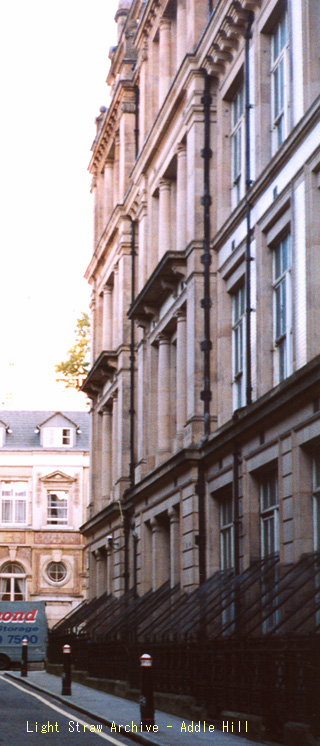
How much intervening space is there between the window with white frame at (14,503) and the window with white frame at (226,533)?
48.1 metres

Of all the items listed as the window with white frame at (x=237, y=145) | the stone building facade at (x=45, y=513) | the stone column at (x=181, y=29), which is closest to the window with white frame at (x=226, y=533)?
the window with white frame at (x=237, y=145)

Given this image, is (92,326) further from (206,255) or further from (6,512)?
(6,512)

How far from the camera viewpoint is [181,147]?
34.2 meters

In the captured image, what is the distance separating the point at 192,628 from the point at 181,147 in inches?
533

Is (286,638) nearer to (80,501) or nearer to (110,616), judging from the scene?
(110,616)

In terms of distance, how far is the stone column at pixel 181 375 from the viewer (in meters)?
32.8

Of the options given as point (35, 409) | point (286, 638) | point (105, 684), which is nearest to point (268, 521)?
point (286, 638)

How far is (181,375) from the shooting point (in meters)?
33.0

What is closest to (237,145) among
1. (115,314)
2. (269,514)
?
(269,514)

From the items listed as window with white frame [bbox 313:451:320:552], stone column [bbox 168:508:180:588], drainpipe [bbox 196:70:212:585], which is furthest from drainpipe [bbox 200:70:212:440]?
window with white frame [bbox 313:451:320:552]

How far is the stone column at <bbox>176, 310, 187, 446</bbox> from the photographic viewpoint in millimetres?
32781

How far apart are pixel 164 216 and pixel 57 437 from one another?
42819 millimetres

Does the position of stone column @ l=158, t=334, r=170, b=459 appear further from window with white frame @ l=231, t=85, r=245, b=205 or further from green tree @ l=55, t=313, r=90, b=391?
green tree @ l=55, t=313, r=90, b=391

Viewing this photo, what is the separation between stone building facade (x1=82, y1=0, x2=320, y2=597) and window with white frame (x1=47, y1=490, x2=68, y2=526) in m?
29.9
